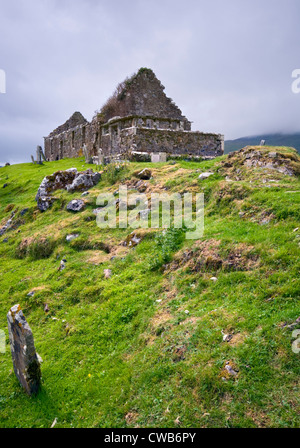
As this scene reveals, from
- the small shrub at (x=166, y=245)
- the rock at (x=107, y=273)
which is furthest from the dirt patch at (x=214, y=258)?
the rock at (x=107, y=273)

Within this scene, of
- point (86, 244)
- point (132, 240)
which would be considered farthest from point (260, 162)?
point (86, 244)

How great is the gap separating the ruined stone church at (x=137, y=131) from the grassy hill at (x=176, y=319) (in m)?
9.99

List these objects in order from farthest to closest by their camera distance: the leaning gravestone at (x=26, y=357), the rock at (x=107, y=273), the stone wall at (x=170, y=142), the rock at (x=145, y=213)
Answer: the stone wall at (x=170, y=142)
the rock at (x=145, y=213)
the rock at (x=107, y=273)
the leaning gravestone at (x=26, y=357)

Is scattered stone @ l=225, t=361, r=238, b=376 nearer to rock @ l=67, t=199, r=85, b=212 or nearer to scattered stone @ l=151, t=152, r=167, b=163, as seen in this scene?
rock @ l=67, t=199, r=85, b=212

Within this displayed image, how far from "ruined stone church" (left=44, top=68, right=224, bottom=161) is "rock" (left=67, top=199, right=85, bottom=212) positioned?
6.33 metres

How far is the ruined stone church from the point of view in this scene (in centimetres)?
2119

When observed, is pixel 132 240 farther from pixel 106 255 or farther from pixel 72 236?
pixel 72 236

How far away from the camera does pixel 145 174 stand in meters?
15.5

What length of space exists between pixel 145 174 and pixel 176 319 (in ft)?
34.0

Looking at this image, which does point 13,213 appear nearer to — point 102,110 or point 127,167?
point 127,167

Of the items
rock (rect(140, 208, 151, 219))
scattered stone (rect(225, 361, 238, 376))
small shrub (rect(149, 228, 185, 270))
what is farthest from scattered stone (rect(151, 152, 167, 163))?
scattered stone (rect(225, 361, 238, 376))

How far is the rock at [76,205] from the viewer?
1477 cm

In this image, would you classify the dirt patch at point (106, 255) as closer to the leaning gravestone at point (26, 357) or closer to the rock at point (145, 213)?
the rock at point (145, 213)

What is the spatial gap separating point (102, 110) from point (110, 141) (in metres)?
8.81
